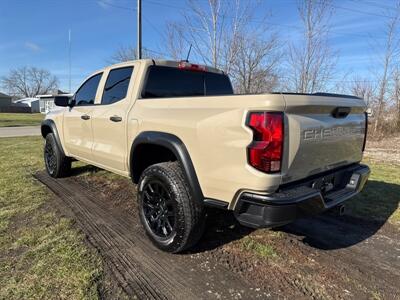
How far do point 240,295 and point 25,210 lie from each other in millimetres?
3248

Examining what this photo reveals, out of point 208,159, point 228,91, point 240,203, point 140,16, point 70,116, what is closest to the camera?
point 240,203

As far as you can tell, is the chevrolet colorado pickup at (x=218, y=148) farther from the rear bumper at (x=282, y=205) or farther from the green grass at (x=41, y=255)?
the green grass at (x=41, y=255)

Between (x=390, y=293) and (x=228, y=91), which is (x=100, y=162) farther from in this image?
(x=390, y=293)

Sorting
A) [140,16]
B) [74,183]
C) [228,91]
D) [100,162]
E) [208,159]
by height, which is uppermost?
[140,16]

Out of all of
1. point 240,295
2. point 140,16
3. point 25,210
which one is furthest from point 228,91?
point 140,16

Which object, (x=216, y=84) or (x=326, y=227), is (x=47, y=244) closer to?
(x=216, y=84)

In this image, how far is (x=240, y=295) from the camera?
8.47 feet

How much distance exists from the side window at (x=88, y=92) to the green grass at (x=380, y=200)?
4.13m

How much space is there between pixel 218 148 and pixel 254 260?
1.27 metres

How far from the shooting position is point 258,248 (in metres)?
3.35

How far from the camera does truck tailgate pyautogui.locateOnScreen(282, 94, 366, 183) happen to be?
2465mm

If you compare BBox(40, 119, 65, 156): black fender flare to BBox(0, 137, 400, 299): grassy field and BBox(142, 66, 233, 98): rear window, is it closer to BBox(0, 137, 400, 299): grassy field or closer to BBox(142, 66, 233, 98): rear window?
BBox(0, 137, 400, 299): grassy field

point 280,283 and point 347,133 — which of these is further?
point 347,133

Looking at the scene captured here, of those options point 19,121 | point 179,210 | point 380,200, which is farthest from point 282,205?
point 19,121
